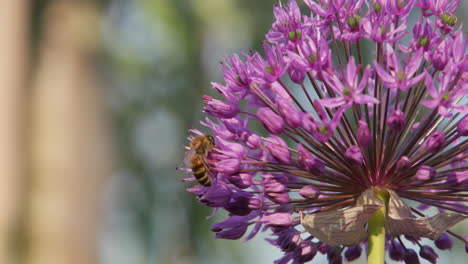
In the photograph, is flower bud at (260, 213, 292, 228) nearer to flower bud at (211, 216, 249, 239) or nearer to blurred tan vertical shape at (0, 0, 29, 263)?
flower bud at (211, 216, 249, 239)

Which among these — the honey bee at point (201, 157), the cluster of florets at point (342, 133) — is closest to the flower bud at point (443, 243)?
the cluster of florets at point (342, 133)

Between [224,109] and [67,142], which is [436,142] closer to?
[224,109]

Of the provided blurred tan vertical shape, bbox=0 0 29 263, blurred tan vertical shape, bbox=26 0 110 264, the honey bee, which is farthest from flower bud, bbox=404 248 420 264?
blurred tan vertical shape, bbox=0 0 29 263

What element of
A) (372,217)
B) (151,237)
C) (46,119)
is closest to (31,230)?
(46,119)

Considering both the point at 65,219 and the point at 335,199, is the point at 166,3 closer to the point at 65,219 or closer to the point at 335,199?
the point at 65,219

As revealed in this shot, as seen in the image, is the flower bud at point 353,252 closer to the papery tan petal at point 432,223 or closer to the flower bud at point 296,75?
the papery tan petal at point 432,223

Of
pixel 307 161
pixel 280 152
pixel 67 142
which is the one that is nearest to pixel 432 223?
pixel 307 161

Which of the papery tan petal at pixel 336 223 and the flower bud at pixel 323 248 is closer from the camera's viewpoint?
the papery tan petal at pixel 336 223
